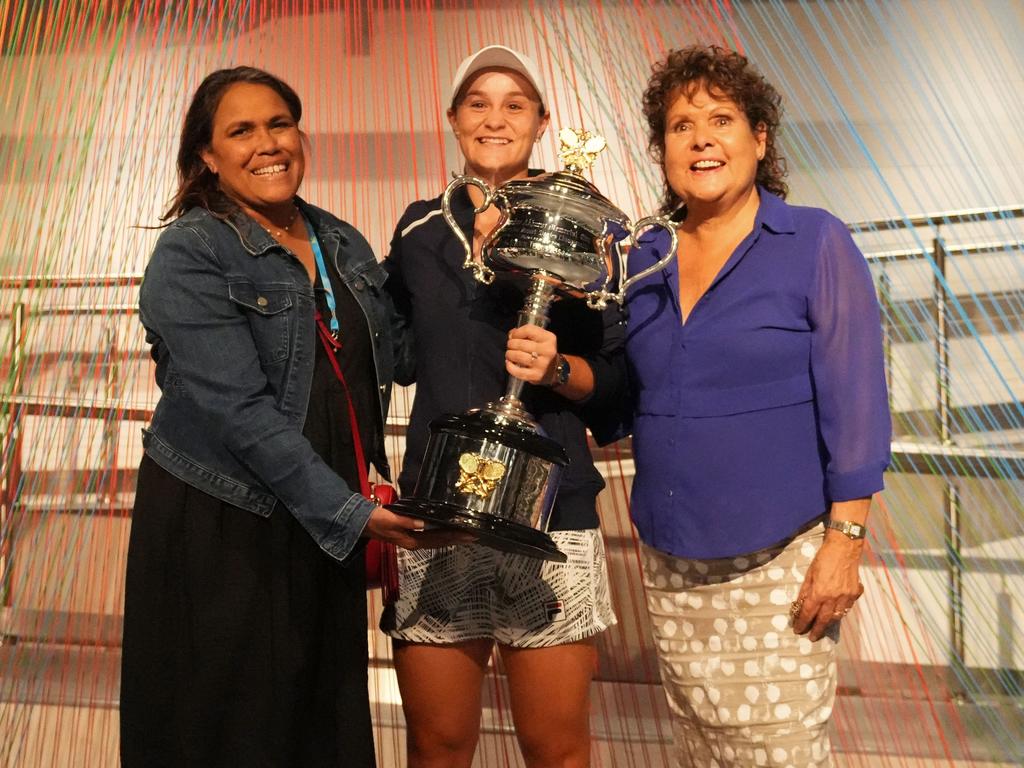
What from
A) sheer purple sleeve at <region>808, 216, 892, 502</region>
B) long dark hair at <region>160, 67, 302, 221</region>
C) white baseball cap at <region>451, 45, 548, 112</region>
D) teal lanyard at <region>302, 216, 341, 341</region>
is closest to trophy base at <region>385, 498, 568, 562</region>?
teal lanyard at <region>302, 216, 341, 341</region>

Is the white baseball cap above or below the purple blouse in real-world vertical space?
above

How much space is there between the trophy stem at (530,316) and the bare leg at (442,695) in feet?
1.08

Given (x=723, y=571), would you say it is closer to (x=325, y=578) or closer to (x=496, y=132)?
(x=325, y=578)

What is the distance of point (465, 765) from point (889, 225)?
4.79 feet

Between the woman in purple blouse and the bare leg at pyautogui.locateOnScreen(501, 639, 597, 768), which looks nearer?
the woman in purple blouse

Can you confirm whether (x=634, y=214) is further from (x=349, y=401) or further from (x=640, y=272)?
(x=349, y=401)

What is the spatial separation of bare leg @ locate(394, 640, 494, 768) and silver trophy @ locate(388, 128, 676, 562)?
22 centimetres

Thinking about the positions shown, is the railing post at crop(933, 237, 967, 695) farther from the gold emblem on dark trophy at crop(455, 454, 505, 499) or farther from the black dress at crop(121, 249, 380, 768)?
the black dress at crop(121, 249, 380, 768)

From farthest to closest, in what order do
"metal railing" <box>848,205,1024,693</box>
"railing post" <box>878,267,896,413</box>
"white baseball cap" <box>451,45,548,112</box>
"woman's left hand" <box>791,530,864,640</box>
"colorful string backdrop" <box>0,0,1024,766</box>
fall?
1. "railing post" <box>878,267,896,413</box>
2. "metal railing" <box>848,205,1024,693</box>
3. "colorful string backdrop" <box>0,0,1024,766</box>
4. "white baseball cap" <box>451,45,548,112</box>
5. "woman's left hand" <box>791,530,864,640</box>

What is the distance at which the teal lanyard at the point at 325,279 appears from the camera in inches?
61.9

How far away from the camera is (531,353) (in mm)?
1475

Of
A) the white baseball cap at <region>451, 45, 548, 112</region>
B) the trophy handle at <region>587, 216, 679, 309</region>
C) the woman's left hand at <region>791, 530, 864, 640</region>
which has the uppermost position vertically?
the white baseball cap at <region>451, 45, 548, 112</region>

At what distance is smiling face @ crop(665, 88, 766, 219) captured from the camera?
152 cm

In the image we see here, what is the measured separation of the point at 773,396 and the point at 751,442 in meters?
0.06
